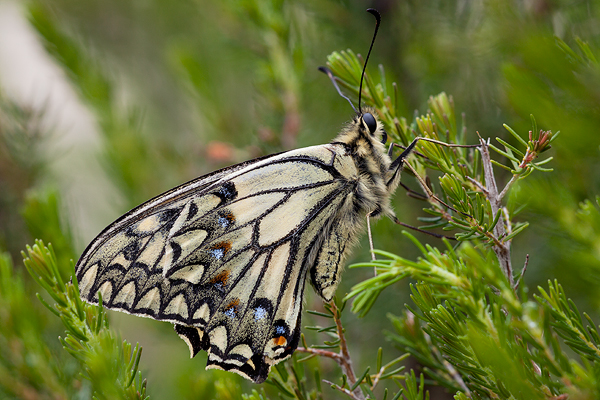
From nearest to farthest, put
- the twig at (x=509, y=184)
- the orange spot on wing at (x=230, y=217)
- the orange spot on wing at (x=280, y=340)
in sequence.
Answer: the twig at (x=509, y=184), the orange spot on wing at (x=280, y=340), the orange spot on wing at (x=230, y=217)

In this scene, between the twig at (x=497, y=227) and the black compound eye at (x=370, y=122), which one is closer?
the twig at (x=497, y=227)

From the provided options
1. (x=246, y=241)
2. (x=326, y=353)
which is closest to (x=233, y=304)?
(x=246, y=241)

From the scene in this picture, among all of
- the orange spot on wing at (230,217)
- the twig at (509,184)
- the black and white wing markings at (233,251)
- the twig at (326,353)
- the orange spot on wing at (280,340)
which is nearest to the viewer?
the twig at (509,184)

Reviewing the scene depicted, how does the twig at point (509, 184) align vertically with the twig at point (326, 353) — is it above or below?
above

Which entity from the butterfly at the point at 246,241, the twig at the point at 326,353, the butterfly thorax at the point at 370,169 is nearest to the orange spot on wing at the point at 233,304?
the butterfly at the point at 246,241

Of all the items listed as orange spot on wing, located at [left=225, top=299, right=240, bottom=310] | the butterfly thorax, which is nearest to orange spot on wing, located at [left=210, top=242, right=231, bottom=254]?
orange spot on wing, located at [left=225, top=299, right=240, bottom=310]

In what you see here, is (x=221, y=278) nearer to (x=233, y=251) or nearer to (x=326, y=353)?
(x=233, y=251)

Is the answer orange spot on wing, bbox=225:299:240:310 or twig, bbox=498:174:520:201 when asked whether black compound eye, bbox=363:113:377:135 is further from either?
orange spot on wing, bbox=225:299:240:310

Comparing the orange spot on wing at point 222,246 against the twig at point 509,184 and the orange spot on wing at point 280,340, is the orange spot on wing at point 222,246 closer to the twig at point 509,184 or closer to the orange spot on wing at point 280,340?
the orange spot on wing at point 280,340
